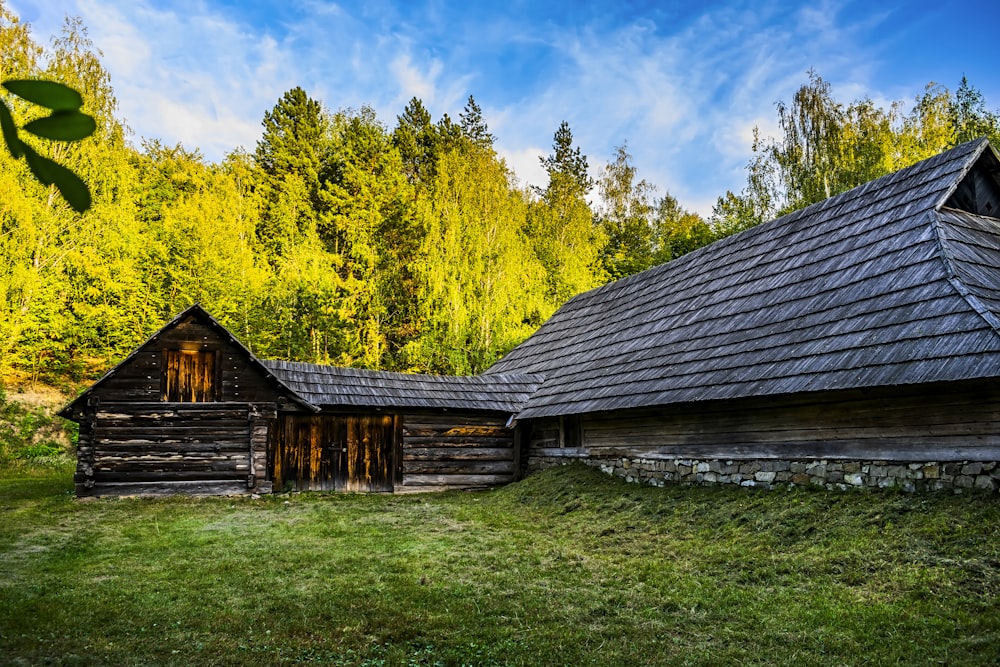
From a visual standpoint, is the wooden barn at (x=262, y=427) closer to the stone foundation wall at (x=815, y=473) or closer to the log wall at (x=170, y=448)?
the log wall at (x=170, y=448)

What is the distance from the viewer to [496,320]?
24.4 meters

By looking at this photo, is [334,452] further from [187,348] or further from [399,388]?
[187,348]

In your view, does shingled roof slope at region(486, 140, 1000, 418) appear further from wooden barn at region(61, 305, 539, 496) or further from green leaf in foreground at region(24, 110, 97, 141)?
green leaf in foreground at region(24, 110, 97, 141)

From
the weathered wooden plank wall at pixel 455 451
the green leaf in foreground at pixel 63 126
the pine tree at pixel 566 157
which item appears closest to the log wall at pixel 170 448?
the weathered wooden plank wall at pixel 455 451

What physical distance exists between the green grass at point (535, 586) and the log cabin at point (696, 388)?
1.03 meters

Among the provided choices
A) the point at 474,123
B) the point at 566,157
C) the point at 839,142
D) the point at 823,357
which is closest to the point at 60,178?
the point at 823,357

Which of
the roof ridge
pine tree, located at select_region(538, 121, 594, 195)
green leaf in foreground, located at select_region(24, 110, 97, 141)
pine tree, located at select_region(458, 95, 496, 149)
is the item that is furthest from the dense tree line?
green leaf in foreground, located at select_region(24, 110, 97, 141)

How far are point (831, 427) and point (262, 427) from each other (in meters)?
11.1

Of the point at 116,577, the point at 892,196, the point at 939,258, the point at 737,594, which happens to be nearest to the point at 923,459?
the point at 939,258

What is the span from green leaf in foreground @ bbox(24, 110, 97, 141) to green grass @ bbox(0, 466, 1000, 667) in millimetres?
4651

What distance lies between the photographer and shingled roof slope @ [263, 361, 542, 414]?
1596cm

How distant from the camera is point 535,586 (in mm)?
7098

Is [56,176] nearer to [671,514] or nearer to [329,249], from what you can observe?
[671,514]

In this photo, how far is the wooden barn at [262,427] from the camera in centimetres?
1441
